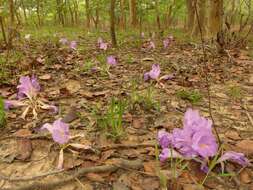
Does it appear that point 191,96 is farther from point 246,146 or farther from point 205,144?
point 205,144

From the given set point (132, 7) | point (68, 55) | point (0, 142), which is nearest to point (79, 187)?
point (0, 142)

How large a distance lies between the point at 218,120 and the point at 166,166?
2.82ft

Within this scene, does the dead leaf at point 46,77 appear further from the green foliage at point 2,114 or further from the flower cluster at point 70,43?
the flower cluster at point 70,43

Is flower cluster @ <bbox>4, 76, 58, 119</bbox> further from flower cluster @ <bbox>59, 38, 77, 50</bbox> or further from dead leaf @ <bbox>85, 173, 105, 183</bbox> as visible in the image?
flower cluster @ <bbox>59, 38, 77, 50</bbox>

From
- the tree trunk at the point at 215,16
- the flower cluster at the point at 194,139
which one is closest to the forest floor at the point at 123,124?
the flower cluster at the point at 194,139

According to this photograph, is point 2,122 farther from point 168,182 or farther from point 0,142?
point 168,182

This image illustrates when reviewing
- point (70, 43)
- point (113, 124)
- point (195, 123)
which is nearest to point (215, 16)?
point (70, 43)

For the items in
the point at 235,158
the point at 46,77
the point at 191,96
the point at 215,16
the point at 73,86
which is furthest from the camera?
the point at 215,16

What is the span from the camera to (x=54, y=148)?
6.06 feet

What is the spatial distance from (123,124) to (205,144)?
0.86 m

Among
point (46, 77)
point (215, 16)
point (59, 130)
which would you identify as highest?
point (215, 16)

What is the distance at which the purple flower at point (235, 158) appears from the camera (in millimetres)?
1482

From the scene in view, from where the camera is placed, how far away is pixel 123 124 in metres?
2.19

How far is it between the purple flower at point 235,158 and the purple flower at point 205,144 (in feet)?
0.34
